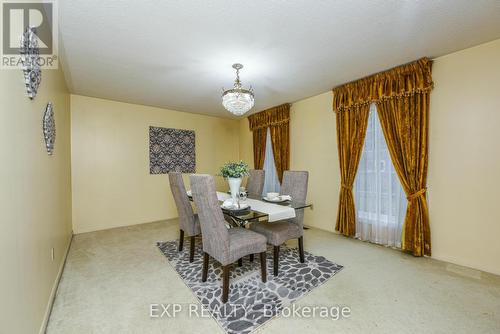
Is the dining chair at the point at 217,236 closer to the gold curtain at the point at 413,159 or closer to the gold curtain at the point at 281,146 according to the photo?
the gold curtain at the point at 413,159

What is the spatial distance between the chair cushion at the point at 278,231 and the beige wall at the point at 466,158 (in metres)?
1.72

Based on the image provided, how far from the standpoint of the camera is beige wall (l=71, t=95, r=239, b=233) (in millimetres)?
3889

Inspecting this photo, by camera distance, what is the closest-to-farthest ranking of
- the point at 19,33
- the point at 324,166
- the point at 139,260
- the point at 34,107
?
the point at 19,33 < the point at 34,107 < the point at 139,260 < the point at 324,166

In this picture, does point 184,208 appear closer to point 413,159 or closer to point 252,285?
point 252,285

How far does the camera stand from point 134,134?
4.39 meters

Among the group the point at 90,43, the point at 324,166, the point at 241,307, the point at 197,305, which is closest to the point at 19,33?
the point at 90,43

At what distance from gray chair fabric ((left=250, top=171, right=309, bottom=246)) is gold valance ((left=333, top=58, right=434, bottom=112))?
154 cm

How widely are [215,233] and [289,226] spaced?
3.13 feet

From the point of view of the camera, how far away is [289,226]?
2525 mm

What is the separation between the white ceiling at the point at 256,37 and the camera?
5.90 ft

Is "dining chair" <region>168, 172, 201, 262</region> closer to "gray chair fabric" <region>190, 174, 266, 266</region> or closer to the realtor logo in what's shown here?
"gray chair fabric" <region>190, 174, 266, 266</region>

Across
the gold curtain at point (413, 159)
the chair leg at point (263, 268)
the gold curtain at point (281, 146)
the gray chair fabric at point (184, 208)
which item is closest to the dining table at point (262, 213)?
the chair leg at point (263, 268)

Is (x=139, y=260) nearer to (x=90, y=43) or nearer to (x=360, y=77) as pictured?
(x=90, y=43)

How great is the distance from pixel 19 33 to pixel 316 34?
7.22ft
